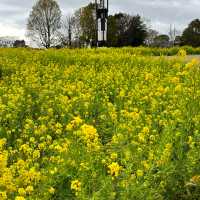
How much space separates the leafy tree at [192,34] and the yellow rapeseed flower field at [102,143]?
159ft

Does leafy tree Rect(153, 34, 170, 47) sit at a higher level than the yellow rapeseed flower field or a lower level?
lower

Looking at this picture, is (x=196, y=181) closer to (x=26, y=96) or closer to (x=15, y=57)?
(x=26, y=96)

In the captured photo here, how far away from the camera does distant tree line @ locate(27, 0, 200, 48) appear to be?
55406 millimetres

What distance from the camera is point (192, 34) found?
61.1 metres

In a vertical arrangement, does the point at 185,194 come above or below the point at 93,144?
below

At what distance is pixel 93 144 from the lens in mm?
4555

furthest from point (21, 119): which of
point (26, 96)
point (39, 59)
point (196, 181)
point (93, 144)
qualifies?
point (39, 59)

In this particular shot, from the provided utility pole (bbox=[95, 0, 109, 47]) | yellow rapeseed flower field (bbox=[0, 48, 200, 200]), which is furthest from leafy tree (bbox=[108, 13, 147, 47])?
yellow rapeseed flower field (bbox=[0, 48, 200, 200])

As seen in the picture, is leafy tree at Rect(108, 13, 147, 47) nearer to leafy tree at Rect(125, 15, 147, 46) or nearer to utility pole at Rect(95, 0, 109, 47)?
leafy tree at Rect(125, 15, 147, 46)

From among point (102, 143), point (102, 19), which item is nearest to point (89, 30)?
point (102, 19)

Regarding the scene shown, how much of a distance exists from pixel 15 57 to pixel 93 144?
11.7m

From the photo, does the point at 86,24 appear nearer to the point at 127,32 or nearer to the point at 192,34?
the point at 127,32

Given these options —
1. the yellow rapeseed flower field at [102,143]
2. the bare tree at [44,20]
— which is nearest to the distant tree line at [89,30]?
the bare tree at [44,20]

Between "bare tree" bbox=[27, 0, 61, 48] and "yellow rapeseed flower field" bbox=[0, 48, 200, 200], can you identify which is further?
"bare tree" bbox=[27, 0, 61, 48]
